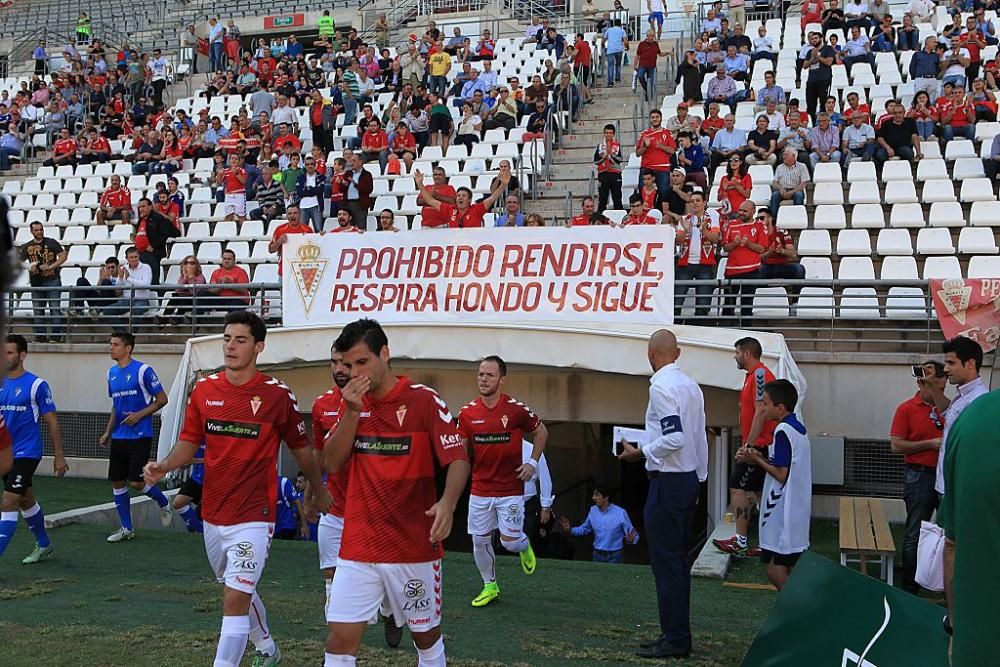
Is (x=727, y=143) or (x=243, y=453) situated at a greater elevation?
(x=727, y=143)

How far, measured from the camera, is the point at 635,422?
13055 mm

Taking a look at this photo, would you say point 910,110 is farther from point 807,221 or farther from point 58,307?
point 58,307

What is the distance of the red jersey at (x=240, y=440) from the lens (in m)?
6.30

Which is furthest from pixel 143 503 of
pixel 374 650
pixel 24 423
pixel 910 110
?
pixel 910 110

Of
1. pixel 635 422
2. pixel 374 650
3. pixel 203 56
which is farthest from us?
pixel 203 56

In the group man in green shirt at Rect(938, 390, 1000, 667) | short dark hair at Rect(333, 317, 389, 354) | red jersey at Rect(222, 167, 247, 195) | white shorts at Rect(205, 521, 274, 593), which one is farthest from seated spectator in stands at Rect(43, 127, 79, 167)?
man in green shirt at Rect(938, 390, 1000, 667)

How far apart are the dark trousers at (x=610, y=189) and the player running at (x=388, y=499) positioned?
11.4 meters

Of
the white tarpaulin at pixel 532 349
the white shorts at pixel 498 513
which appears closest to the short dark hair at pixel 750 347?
the white tarpaulin at pixel 532 349

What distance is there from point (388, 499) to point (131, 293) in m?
11.6

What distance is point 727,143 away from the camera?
17.6m

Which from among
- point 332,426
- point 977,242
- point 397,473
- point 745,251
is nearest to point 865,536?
point 332,426

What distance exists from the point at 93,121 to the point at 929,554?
25748 millimetres

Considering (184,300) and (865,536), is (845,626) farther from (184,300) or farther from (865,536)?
(184,300)

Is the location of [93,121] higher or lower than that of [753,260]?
higher
